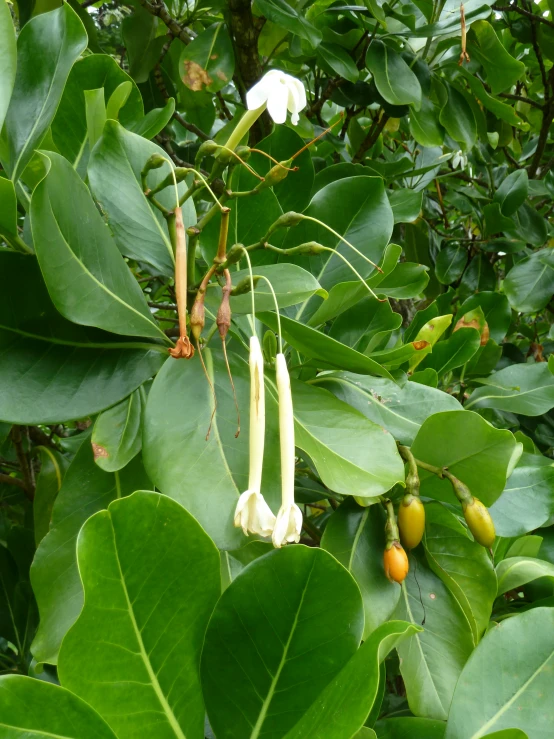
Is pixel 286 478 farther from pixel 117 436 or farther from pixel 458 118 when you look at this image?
pixel 458 118

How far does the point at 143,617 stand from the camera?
1.45 feet

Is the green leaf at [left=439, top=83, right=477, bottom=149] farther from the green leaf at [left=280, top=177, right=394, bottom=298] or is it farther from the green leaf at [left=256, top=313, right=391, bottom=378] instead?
the green leaf at [left=256, top=313, right=391, bottom=378]

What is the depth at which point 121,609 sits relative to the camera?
430 millimetres

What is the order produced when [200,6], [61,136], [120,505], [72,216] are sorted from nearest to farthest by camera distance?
[120,505] < [72,216] < [61,136] < [200,6]

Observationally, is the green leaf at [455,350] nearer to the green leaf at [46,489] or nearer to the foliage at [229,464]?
the foliage at [229,464]

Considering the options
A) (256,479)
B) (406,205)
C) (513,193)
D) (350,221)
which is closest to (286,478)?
(256,479)

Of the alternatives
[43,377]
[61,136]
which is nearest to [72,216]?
[43,377]

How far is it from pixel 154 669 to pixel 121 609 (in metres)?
0.06

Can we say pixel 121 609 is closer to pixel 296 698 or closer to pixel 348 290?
pixel 296 698

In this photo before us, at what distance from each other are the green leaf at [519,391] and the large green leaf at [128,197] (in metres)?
0.72

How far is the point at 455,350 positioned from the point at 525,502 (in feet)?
1.08

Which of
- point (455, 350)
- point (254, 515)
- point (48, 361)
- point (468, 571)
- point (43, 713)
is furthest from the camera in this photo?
point (455, 350)

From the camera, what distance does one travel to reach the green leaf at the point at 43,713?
1.24 feet

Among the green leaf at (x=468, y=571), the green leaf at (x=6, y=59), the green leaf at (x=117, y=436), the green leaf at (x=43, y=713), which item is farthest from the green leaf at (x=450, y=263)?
the green leaf at (x=43, y=713)
